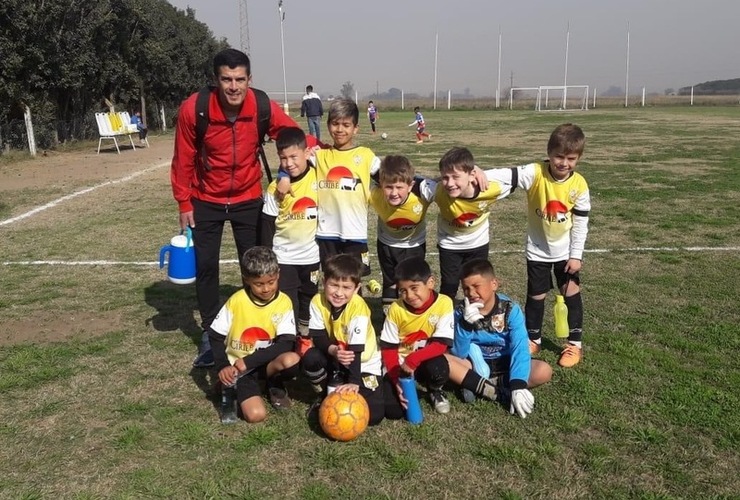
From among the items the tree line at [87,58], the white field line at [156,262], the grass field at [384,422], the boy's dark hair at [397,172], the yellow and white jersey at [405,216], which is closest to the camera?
the grass field at [384,422]

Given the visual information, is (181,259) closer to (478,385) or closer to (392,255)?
(392,255)

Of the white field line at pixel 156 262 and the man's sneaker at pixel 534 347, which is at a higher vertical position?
the white field line at pixel 156 262

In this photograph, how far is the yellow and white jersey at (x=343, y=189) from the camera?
16.1ft

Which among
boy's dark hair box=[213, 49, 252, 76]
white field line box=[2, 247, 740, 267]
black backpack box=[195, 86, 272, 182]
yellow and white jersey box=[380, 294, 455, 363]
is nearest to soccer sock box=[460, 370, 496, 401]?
yellow and white jersey box=[380, 294, 455, 363]

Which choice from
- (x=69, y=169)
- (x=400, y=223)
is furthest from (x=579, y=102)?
(x=400, y=223)

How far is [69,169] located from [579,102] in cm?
6139

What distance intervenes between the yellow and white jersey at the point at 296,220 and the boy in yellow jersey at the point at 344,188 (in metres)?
0.08

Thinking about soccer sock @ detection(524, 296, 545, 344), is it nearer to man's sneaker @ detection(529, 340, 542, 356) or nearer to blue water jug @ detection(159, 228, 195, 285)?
man's sneaker @ detection(529, 340, 542, 356)

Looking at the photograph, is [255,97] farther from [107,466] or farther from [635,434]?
[635,434]

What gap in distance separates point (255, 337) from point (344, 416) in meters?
0.87

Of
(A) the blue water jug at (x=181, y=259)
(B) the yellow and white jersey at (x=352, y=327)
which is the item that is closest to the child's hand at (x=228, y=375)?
(B) the yellow and white jersey at (x=352, y=327)

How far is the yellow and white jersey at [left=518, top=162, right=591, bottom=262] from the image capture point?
188 inches

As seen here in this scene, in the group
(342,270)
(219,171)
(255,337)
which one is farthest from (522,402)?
(219,171)

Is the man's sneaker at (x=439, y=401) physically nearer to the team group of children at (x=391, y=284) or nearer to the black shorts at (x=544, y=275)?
the team group of children at (x=391, y=284)
